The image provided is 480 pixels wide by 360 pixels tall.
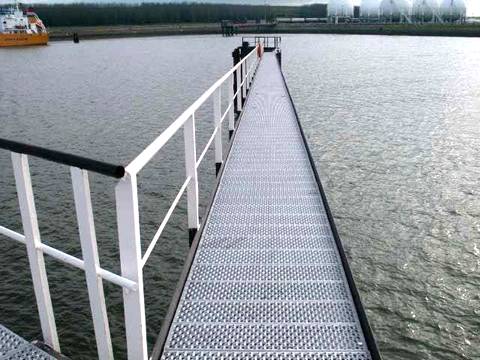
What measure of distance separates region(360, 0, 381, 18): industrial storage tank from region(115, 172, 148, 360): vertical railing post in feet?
419

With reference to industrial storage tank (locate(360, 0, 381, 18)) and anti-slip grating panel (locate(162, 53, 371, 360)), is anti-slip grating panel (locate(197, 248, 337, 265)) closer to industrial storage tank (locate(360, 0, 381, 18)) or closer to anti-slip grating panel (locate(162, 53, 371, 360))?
anti-slip grating panel (locate(162, 53, 371, 360))

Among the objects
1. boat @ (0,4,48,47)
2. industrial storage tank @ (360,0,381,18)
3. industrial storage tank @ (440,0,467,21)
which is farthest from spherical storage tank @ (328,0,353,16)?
boat @ (0,4,48,47)

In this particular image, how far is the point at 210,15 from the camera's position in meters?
130

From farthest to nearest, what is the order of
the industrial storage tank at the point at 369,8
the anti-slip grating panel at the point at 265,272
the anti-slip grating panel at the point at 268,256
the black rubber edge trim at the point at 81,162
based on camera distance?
1. the industrial storage tank at the point at 369,8
2. the anti-slip grating panel at the point at 268,256
3. the anti-slip grating panel at the point at 265,272
4. the black rubber edge trim at the point at 81,162

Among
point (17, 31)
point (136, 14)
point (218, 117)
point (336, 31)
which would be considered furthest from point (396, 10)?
point (218, 117)

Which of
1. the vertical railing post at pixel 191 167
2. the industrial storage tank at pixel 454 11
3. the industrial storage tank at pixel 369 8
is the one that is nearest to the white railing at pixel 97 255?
the vertical railing post at pixel 191 167

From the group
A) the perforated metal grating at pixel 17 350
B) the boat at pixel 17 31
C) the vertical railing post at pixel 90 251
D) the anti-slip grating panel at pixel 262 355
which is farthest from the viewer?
the boat at pixel 17 31

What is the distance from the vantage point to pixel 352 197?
8.81 meters

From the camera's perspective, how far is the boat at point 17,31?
59.8 m

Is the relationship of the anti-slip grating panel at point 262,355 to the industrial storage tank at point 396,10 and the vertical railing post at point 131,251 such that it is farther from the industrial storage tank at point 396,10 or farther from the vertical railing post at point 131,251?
the industrial storage tank at point 396,10

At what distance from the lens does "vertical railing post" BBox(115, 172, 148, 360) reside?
7.09 feet

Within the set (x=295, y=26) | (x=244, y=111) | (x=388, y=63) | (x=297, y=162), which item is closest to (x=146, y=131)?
(x=244, y=111)

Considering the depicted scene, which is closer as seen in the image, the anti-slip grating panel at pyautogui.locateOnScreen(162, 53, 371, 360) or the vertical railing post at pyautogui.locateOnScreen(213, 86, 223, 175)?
the anti-slip grating panel at pyautogui.locateOnScreen(162, 53, 371, 360)

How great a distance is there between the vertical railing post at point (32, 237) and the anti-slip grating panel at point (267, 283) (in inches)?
29.7
